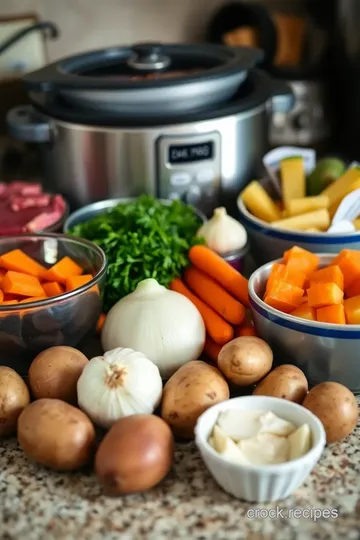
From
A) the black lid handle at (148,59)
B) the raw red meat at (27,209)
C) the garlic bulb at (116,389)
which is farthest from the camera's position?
the black lid handle at (148,59)

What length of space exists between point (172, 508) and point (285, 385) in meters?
0.19

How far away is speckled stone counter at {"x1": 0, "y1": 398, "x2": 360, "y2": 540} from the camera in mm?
670

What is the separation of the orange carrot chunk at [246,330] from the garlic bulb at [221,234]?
0.44ft

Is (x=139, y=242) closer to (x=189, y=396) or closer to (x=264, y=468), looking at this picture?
(x=189, y=396)

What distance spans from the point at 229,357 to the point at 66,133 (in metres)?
0.50

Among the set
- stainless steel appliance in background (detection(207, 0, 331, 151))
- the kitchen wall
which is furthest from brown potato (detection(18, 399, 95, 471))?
the kitchen wall

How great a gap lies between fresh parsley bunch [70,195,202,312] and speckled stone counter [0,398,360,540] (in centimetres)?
30

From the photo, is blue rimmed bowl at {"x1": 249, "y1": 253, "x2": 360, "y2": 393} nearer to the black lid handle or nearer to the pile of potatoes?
the pile of potatoes

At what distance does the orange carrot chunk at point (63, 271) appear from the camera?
95 centimetres

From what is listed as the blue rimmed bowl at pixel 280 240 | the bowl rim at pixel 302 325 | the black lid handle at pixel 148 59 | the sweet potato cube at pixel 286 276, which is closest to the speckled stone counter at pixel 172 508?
the bowl rim at pixel 302 325

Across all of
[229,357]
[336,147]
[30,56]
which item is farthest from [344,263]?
[30,56]

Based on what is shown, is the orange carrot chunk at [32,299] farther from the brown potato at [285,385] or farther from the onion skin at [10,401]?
the brown potato at [285,385]

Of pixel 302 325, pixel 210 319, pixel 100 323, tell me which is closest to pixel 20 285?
pixel 100 323

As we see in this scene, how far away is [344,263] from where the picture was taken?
89cm
